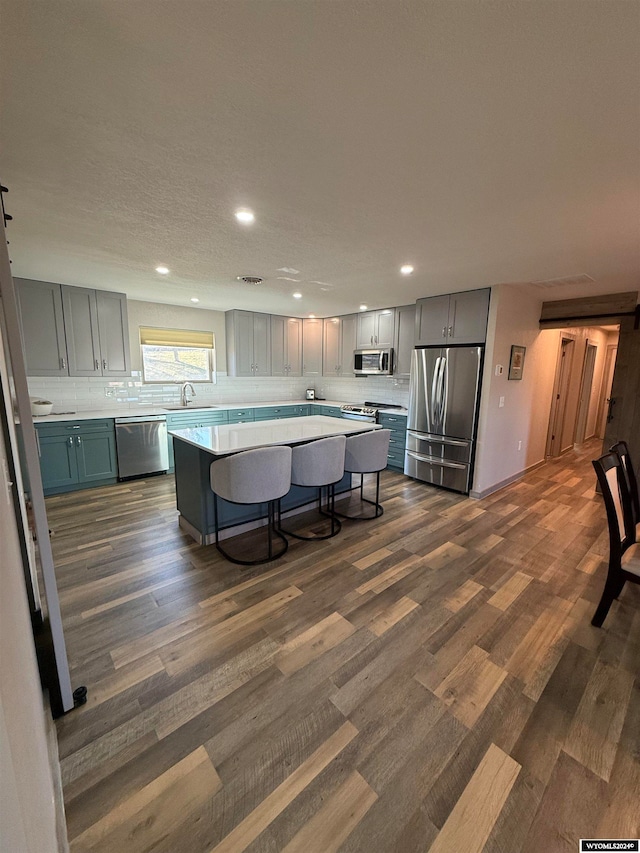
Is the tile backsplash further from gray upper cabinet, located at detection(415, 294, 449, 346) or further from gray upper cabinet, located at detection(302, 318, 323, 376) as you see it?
gray upper cabinet, located at detection(415, 294, 449, 346)

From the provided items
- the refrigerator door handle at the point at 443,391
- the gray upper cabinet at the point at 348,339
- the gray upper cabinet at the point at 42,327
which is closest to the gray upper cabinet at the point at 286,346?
the gray upper cabinet at the point at 348,339

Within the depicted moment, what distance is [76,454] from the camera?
4.18 metres

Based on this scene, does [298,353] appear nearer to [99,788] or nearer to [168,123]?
[168,123]

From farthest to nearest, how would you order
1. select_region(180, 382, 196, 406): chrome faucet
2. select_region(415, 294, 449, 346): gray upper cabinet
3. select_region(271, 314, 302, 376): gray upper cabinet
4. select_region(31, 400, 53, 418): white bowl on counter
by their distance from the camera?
select_region(271, 314, 302, 376): gray upper cabinet, select_region(180, 382, 196, 406): chrome faucet, select_region(415, 294, 449, 346): gray upper cabinet, select_region(31, 400, 53, 418): white bowl on counter

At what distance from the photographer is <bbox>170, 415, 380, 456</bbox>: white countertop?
2.67m

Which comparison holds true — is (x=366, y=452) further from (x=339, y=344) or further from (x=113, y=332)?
(x=113, y=332)

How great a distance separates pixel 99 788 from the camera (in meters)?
1.28

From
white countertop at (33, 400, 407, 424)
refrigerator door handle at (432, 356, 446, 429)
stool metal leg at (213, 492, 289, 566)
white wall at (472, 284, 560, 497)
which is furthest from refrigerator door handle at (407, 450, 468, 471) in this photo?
stool metal leg at (213, 492, 289, 566)

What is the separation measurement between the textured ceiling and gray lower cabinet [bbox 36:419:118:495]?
83.4 inches

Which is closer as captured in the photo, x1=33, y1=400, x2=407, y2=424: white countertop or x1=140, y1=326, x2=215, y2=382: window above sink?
x1=33, y1=400, x2=407, y2=424: white countertop

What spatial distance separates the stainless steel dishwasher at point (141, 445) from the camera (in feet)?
14.7

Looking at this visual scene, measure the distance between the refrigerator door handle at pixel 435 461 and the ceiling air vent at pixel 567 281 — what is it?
2184 millimetres

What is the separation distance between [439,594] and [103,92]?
3.08 metres

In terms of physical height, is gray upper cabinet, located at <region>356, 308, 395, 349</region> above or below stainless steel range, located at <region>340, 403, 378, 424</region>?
above
